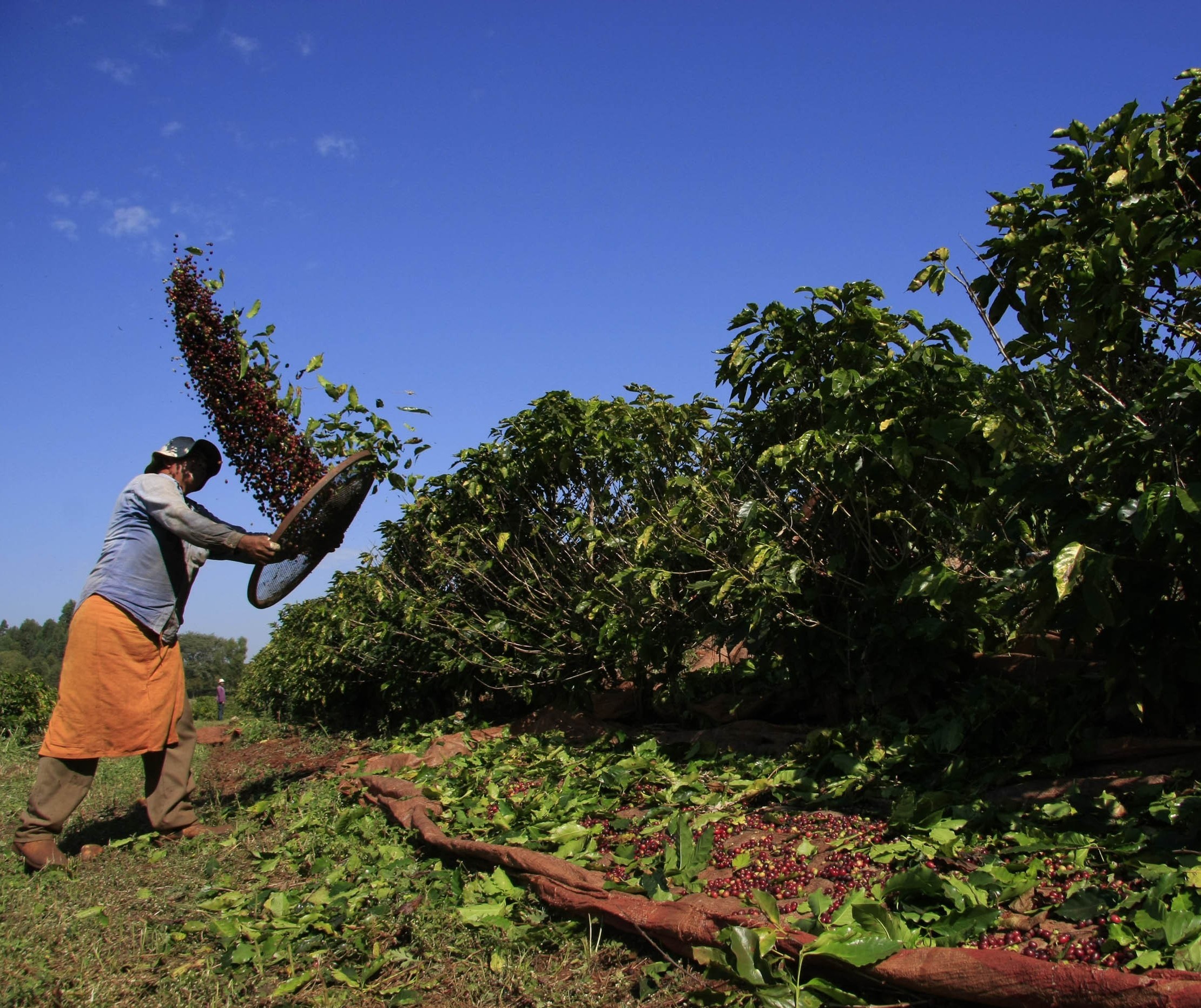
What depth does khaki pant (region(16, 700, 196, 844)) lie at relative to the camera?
12.2 feet

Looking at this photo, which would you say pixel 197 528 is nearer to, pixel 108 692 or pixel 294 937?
pixel 108 692

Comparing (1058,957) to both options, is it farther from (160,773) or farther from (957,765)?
(160,773)

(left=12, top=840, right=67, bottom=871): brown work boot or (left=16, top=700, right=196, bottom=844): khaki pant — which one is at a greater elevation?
(left=16, top=700, right=196, bottom=844): khaki pant

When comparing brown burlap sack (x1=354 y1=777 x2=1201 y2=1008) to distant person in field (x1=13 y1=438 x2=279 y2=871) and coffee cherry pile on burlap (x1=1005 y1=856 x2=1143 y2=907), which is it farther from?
distant person in field (x1=13 y1=438 x2=279 y2=871)

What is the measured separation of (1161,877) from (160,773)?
406 centimetres

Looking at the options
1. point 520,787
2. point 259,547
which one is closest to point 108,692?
point 259,547

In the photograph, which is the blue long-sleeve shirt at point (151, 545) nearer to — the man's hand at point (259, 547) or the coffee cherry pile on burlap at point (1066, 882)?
the man's hand at point (259, 547)

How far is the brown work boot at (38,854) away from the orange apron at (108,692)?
0.36 metres

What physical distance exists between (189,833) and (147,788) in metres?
0.32

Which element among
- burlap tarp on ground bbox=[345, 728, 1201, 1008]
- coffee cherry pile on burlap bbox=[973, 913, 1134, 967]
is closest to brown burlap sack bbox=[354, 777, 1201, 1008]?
burlap tarp on ground bbox=[345, 728, 1201, 1008]

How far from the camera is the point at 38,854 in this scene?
12.0ft

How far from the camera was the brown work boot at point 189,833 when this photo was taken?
409cm

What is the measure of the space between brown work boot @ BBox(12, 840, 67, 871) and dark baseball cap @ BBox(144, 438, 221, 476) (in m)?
1.74

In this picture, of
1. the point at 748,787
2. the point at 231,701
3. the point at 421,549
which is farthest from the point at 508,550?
the point at 231,701
